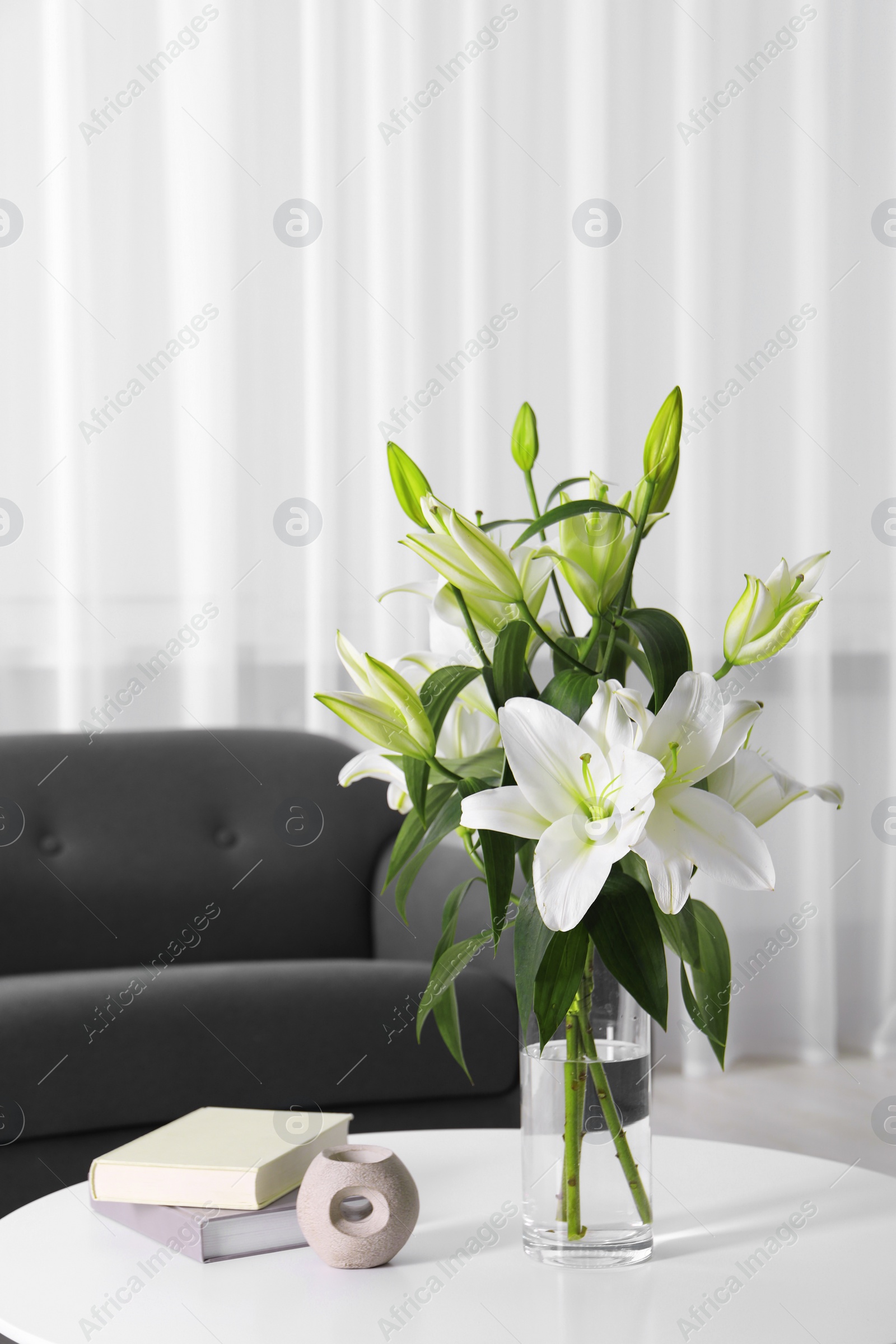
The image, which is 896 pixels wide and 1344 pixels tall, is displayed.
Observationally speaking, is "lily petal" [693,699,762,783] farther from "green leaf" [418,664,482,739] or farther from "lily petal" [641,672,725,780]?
"green leaf" [418,664,482,739]

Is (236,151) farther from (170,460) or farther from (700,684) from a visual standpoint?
(700,684)

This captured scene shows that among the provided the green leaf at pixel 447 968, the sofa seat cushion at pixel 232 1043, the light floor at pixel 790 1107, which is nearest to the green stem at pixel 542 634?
the green leaf at pixel 447 968

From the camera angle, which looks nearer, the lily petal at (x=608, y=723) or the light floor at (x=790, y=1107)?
the lily petal at (x=608, y=723)

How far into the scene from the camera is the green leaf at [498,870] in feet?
2.98

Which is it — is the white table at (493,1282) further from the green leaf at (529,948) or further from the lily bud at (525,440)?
the lily bud at (525,440)

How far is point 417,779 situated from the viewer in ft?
3.10

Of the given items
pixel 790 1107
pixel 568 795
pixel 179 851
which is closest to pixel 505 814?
pixel 568 795

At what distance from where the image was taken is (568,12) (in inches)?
126

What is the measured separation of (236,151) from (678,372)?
1.19 m

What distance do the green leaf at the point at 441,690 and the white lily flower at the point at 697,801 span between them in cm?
15

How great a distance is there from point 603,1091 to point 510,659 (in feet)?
1.05

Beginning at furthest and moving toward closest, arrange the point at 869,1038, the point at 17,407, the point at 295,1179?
the point at 869,1038, the point at 17,407, the point at 295,1179

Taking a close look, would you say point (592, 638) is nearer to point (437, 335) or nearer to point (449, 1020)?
point (449, 1020)

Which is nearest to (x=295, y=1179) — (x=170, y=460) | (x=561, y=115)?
(x=170, y=460)
